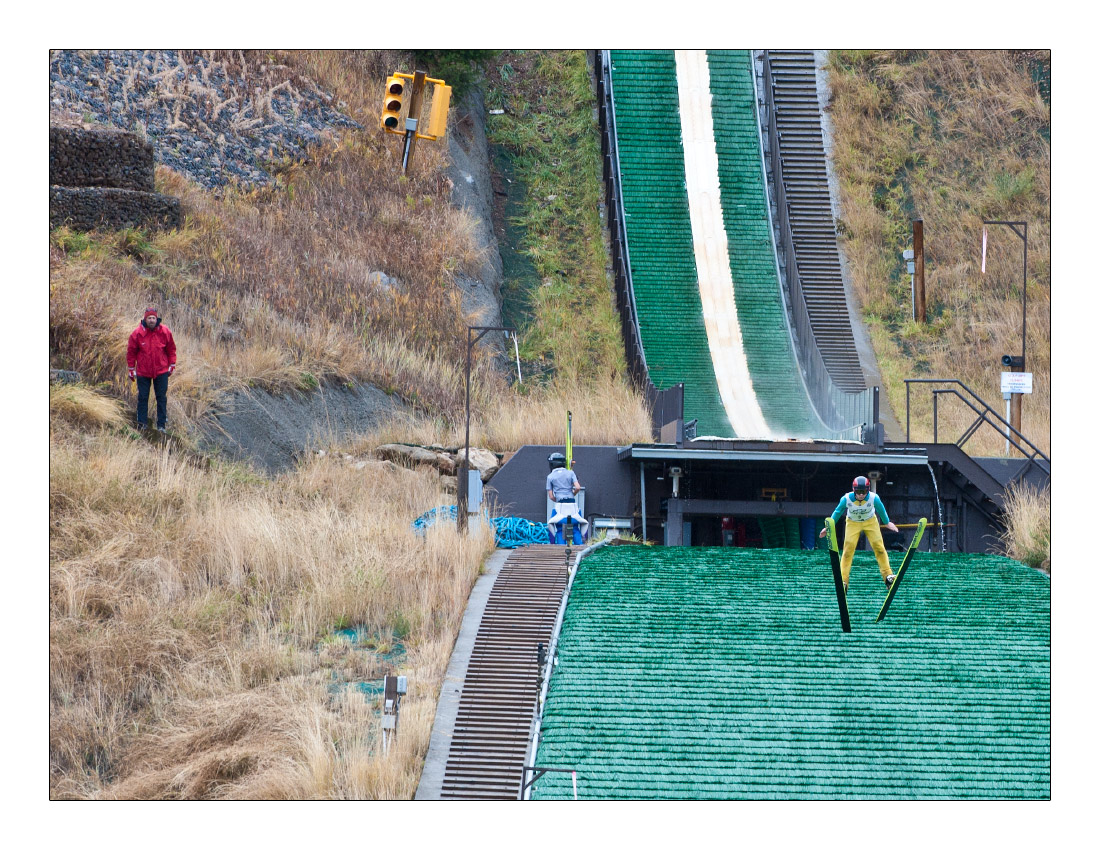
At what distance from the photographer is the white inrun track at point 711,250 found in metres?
20.6

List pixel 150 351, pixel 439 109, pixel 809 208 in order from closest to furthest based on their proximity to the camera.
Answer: pixel 439 109 → pixel 150 351 → pixel 809 208

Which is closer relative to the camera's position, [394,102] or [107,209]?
[394,102]

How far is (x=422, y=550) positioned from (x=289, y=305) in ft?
28.0

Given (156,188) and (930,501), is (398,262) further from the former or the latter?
(930,501)

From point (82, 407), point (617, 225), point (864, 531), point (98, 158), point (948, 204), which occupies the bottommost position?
point (864, 531)

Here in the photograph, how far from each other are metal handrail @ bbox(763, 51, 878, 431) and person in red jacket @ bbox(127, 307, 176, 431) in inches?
339

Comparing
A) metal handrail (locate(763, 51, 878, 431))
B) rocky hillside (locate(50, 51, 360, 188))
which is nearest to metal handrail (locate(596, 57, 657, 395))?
metal handrail (locate(763, 51, 878, 431))

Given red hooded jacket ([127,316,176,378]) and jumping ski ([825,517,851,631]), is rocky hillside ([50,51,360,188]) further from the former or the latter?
jumping ski ([825,517,851,631])

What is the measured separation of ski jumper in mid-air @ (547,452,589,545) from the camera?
16.5 meters

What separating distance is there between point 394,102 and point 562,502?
5690 millimetres

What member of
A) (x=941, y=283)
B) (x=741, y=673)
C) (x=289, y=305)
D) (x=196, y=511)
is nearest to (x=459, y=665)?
(x=741, y=673)

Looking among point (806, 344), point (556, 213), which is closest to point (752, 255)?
point (806, 344)

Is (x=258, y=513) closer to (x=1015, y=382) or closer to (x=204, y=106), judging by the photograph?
(x=1015, y=382)

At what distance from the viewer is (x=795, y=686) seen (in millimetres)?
11188
